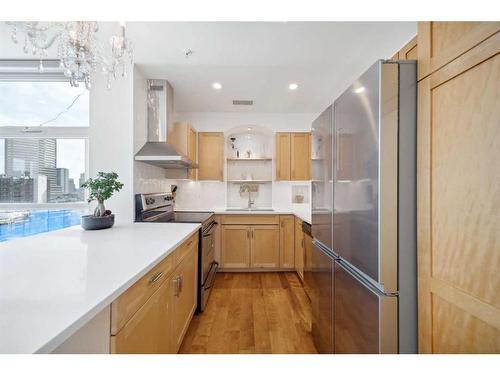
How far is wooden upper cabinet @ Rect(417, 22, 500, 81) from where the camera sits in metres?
0.72

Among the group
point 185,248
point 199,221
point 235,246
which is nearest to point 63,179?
point 199,221

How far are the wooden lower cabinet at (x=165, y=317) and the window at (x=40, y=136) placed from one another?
5.20 feet

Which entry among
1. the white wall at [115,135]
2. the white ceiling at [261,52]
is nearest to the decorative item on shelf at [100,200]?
the white wall at [115,135]

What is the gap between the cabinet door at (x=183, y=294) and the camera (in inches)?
63.0

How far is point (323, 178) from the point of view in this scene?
5.34ft

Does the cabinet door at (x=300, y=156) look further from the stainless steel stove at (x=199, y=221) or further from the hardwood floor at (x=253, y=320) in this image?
the stainless steel stove at (x=199, y=221)

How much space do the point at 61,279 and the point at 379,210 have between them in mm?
1236

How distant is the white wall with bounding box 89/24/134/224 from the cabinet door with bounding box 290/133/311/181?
8.24 ft

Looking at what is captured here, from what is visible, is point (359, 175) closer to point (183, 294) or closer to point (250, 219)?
point (183, 294)

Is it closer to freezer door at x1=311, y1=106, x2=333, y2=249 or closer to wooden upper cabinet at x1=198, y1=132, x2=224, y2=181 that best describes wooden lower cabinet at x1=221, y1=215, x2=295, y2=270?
wooden upper cabinet at x1=198, y1=132, x2=224, y2=181

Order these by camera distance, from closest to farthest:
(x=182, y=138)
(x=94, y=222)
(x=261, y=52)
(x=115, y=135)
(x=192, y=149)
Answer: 1. (x=94, y=222)
2. (x=261, y=52)
3. (x=115, y=135)
4. (x=182, y=138)
5. (x=192, y=149)

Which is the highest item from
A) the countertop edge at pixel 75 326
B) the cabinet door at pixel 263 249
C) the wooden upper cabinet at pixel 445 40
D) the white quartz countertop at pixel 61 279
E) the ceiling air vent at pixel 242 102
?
the ceiling air vent at pixel 242 102

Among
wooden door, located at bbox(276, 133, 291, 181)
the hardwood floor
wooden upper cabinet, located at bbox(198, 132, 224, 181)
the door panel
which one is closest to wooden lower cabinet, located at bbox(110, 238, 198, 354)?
the hardwood floor
